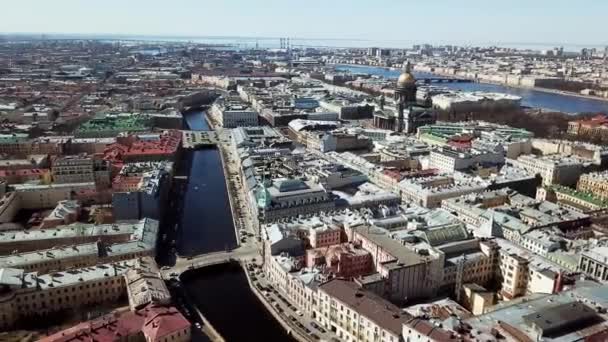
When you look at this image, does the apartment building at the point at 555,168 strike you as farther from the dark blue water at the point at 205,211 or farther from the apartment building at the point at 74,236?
the apartment building at the point at 74,236

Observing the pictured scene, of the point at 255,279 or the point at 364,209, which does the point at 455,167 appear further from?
the point at 255,279

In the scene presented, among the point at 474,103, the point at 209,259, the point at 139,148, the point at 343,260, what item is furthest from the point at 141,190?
the point at 474,103

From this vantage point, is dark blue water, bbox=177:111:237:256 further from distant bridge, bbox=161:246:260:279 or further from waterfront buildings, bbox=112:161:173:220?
waterfront buildings, bbox=112:161:173:220

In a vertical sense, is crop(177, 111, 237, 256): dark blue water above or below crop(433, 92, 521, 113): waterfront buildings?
below

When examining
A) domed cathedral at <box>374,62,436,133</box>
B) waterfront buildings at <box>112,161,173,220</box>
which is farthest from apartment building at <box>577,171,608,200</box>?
waterfront buildings at <box>112,161,173,220</box>

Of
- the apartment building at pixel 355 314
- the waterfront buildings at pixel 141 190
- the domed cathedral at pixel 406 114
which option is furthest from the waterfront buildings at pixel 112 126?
the apartment building at pixel 355 314

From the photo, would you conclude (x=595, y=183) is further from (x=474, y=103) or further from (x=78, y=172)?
(x=474, y=103)

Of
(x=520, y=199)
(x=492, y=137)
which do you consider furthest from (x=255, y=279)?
(x=492, y=137)

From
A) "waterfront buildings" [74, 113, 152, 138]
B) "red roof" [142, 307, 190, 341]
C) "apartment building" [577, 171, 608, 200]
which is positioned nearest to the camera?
"red roof" [142, 307, 190, 341]
